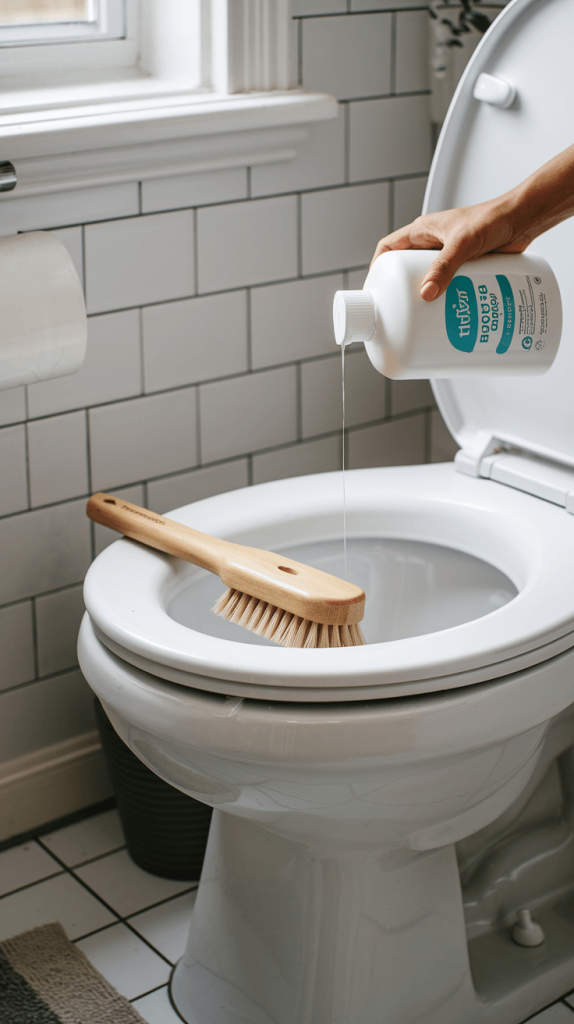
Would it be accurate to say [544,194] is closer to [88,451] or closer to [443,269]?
[443,269]

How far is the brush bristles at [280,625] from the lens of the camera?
783 mm

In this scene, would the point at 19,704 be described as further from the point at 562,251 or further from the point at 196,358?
the point at 562,251

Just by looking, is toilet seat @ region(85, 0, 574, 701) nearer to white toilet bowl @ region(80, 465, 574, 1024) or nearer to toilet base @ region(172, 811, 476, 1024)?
white toilet bowl @ region(80, 465, 574, 1024)

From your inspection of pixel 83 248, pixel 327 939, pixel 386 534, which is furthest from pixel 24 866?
pixel 83 248

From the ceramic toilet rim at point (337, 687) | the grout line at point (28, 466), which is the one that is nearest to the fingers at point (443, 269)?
the ceramic toilet rim at point (337, 687)

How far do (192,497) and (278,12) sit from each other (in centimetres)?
54

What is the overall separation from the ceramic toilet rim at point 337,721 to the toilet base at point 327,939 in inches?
7.4

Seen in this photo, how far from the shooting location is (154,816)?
1.14 m

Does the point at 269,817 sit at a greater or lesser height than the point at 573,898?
greater

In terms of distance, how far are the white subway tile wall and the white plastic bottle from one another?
1.23 feet

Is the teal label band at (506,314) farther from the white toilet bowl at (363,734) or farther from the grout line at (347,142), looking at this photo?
the grout line at (347,142)

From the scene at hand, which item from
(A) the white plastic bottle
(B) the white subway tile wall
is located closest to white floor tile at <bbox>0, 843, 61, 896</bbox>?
(B) the white subway tile wall

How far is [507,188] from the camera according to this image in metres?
1.00

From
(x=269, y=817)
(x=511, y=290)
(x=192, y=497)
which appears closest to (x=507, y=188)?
(x=511, y=290)
